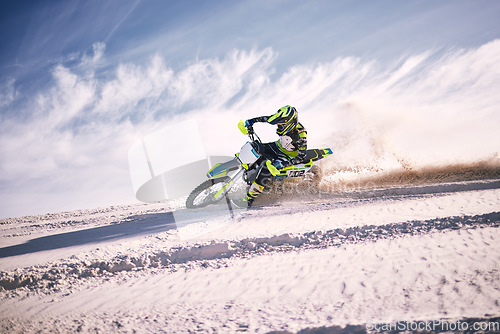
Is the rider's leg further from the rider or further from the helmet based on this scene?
the helmet

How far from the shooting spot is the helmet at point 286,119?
22.6ft

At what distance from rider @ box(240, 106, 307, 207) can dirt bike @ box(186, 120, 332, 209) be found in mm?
131

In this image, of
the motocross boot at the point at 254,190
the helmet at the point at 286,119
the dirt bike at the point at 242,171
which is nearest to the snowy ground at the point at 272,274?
the dirt bike at the point at 242,171

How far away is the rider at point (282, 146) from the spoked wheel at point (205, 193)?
956 mm

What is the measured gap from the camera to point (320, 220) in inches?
218

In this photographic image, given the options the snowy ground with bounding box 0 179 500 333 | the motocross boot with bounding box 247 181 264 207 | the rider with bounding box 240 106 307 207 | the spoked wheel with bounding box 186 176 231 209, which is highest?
the rider with bounding box 240 106 307 207

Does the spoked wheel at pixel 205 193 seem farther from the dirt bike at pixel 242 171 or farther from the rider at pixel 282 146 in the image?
the rider at pixel 282 146

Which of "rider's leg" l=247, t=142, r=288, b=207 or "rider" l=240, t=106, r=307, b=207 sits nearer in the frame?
"rider" l=240, t=106, r=307, b=207

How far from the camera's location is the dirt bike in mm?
7082

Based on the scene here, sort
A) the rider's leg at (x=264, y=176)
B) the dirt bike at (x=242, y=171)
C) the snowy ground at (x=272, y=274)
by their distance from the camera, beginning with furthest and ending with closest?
1. the rider's leg at (x=264, y=176)
2. the dirt bike at (x=242, y=171)
3. the snowy ground at (x=272, y=274)

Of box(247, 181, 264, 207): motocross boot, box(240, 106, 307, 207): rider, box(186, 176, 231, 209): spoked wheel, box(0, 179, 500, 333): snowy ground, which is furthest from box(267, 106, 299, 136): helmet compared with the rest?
box(0, 179, 500, 333): snowy ground

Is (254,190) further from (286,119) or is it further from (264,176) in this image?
(286,119)

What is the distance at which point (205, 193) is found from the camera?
7680 mm

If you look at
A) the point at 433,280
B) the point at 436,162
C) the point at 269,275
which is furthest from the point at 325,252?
the point at 436,162
